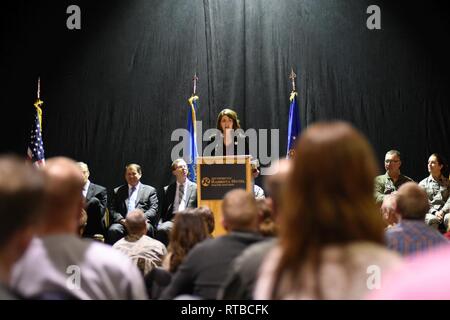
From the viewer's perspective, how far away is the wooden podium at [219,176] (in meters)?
5.43

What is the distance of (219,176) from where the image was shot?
215 inches

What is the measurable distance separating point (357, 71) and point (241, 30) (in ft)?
5.15

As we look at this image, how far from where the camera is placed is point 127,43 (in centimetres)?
802

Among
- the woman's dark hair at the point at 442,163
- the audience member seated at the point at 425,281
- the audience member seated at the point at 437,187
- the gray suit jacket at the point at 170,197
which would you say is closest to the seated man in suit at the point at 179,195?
the gray suit jacket at the point at 170,197

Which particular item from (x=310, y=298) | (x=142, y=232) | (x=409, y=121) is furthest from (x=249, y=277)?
(x=409, y=121)

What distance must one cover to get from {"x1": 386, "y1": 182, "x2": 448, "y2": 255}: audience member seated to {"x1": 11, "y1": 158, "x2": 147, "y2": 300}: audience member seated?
5.13 feet

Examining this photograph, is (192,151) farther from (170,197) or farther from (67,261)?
(67,261)

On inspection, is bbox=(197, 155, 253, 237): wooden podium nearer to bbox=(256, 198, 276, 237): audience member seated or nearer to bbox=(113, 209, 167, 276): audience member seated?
bbox=(113, 209, 167, 276): audience member seated

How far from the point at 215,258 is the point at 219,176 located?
112 inches

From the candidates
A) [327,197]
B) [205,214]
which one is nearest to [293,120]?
[205,214]

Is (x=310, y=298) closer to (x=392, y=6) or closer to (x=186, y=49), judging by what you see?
(x=186, y=49)

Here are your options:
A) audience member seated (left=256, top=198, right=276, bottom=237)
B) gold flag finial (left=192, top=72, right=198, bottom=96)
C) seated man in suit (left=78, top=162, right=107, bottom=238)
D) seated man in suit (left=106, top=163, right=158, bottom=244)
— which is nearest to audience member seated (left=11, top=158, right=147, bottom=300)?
audience member seated (left=256, top=198, right=276, bottom=237)

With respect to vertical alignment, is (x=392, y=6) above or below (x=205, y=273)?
above

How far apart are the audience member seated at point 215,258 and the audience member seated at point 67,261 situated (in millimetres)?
691
